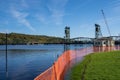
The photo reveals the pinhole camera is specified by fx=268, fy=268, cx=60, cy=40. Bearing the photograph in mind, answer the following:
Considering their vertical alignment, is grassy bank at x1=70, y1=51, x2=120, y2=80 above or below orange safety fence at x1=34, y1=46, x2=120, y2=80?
below

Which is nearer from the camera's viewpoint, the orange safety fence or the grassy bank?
the orange safety fence

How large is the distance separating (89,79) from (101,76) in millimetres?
1670

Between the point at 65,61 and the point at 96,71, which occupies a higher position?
the point at 65,61

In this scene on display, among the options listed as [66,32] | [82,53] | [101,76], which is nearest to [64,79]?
[101,76]

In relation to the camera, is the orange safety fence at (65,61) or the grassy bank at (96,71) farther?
the grassy bank at (96,71)

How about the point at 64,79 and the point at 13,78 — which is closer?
the point at 64,79

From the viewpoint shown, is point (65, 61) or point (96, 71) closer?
point (96, 71)

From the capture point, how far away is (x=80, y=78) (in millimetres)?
19953

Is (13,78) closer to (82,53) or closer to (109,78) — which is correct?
(109,78)

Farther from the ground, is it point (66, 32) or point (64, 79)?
point (66, 32)

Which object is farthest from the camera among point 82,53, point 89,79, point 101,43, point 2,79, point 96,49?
point 101,43

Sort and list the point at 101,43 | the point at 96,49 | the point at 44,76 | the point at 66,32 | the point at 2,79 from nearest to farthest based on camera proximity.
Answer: the point at 44,76
the point at 2,79
the point at 96,49
the point at 101,43
the point at 66,32

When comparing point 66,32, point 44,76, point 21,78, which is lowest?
point 21,78

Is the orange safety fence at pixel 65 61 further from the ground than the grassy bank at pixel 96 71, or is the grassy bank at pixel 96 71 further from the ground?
the orange safety fence at pixel 65 61
